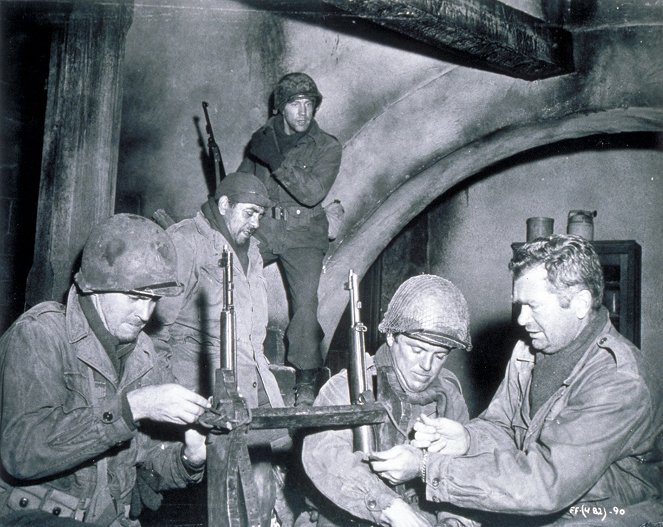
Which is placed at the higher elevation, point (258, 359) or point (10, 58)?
point (10, 58)

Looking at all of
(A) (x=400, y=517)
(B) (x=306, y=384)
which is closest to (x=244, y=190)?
(B) (x=306, y=384)

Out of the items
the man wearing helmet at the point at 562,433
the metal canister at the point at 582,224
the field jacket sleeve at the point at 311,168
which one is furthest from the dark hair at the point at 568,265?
the metal canister at the point at 582,224

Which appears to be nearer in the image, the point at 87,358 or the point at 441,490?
the point at 441,490

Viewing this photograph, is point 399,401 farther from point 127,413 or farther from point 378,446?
point 127,413

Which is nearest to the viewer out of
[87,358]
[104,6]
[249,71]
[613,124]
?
[87,358]

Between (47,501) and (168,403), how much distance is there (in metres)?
0.79

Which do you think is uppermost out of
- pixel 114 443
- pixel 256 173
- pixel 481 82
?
pixel 481 82

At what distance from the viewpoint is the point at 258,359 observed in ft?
16.2

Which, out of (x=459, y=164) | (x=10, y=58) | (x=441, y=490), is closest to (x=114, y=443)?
(x=441, y=490)

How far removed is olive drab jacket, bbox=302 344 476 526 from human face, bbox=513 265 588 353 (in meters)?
0.51

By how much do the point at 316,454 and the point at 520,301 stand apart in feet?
4.01

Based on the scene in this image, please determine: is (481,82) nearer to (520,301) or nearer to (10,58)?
(520,301)

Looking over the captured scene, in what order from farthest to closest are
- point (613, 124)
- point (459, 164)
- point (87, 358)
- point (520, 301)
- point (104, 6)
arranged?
point (459, 164) → point (613, 124) → point (104, 6) → point (520, 301) → point (87, 358)

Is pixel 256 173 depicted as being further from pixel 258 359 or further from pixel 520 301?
pixel 520 301
